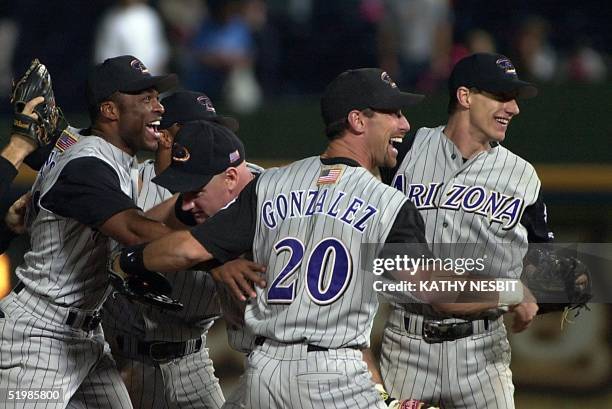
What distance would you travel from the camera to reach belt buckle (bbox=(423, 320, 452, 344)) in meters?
5.26

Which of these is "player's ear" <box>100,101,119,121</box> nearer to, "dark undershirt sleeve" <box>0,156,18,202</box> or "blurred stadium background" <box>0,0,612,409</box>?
"dark undershirt sleeve" <box>0,156,18,202</box>

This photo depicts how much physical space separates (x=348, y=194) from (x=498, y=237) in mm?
1234

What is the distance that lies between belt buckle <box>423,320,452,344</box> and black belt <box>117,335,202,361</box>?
45.9 inches

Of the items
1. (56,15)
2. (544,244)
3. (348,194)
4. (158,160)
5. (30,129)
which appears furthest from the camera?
(56,15)

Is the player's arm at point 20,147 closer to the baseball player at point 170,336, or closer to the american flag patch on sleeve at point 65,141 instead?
the american flag patch on sleeve at point 65,141

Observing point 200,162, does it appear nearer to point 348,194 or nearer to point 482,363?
point 348,194

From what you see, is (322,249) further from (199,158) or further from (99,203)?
(99,203)

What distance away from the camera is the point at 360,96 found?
440 cm

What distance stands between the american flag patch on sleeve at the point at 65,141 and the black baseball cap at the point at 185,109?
1.64ft

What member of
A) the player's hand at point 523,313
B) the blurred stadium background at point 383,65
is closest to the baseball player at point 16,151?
the player's hand at point 523,313

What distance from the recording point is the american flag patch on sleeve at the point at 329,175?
4.29 m

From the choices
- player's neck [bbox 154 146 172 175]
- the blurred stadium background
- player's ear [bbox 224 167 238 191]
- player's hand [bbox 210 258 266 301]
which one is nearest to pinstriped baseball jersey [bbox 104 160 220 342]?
player's neck [bbox 154 146 172 175]

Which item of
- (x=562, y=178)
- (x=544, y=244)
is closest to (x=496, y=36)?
(x=562, y=178)

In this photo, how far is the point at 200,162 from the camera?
4.62m
